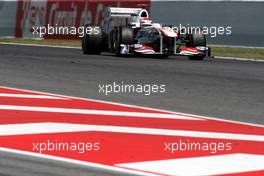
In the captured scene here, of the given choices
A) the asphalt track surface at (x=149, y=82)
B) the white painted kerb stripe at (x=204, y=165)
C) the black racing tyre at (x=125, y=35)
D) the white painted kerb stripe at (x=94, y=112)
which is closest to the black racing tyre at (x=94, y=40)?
the black racing tyre at (x=125, y=35)

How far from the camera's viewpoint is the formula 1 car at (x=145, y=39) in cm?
2138

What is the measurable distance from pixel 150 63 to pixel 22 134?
467 inches

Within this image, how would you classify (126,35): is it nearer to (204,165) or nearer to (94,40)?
(94,40)

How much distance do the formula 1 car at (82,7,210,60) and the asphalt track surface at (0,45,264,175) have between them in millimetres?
716

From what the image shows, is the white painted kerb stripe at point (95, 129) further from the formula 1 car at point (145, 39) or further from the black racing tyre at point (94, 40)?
the black racing tyre at point (94, 40)

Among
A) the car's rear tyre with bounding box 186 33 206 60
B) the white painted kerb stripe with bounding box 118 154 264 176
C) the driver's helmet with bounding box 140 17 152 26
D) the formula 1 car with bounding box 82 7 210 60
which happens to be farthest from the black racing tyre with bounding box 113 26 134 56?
the white painted kerb stripe with bounding box 118 154 264 176

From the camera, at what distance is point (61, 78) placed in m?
14.7

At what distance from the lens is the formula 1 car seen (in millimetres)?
21375

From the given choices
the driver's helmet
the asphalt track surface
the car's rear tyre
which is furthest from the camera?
the driver's helmet

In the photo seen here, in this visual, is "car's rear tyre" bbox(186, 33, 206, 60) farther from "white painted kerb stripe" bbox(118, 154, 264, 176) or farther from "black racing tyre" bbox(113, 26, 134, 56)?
"white painted kerb stripe" bbox(118, 154, 264, 176)

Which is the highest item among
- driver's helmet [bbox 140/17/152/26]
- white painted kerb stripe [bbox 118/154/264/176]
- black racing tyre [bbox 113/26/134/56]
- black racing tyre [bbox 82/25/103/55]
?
white painted kerb stripe [bbox 118/154/264/176]

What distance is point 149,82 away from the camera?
557 inches

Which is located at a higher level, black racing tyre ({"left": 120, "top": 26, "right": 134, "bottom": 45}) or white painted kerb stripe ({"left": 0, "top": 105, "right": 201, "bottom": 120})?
white painted kerb stripe ({"left": 0, "top": 105, "right": 201, "bottom": 120})

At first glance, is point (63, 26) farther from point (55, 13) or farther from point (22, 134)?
point (22, 134)
